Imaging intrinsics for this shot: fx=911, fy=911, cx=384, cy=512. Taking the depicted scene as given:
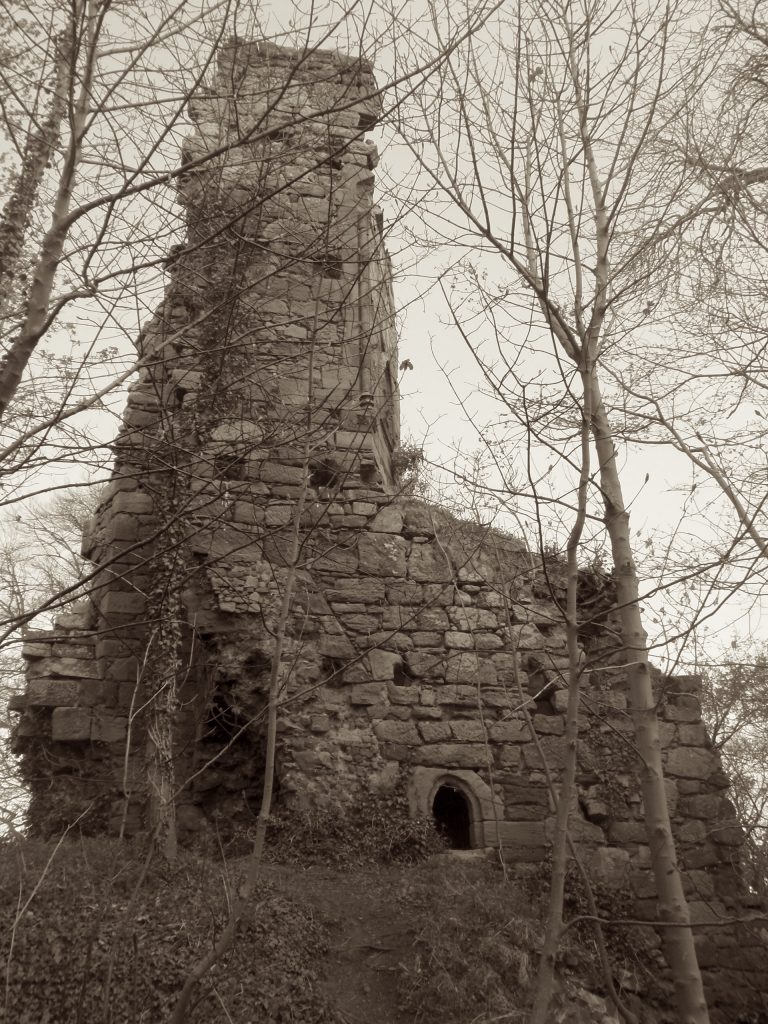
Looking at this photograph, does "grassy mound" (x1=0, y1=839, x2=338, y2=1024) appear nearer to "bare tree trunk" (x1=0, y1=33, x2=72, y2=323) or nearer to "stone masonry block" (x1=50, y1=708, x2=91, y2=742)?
"stone masonry block" (x1=50, y1=708, x2=91, y2=742)

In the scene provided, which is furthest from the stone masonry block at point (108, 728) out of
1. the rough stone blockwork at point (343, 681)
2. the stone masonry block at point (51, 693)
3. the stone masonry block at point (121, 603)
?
the stone masonry block at point (121, 603)

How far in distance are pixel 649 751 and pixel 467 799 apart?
2.37 metres

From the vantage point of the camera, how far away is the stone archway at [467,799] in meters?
6.32

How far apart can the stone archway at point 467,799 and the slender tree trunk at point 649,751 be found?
189 centimetres

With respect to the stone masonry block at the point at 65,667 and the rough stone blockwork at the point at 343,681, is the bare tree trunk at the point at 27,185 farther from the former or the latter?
the stone masonry block at the point at 65,667

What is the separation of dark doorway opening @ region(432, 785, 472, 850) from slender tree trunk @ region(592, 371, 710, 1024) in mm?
2328

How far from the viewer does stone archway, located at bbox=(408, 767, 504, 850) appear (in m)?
6.32

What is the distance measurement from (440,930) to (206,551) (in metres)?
3.25

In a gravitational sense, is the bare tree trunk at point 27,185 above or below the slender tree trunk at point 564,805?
above

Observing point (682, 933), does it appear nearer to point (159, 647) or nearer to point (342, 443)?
point (159, 647)

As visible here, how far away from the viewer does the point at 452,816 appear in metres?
6.90

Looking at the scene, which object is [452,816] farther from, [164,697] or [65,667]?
[65,667]

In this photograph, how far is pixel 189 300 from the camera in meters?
7.16

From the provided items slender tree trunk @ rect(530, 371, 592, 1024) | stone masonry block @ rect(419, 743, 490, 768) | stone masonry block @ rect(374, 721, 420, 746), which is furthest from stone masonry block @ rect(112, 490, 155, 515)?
slender tree trunk @ rect(530, 371, 592, 1024)
